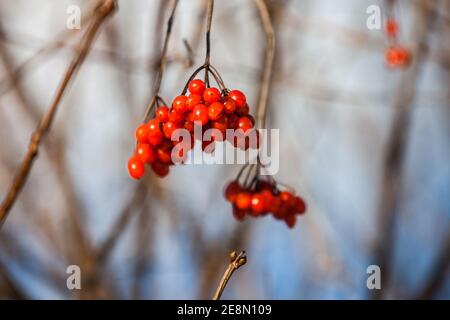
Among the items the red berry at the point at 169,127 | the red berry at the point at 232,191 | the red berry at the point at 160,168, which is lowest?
the red berry at the point at 232,191

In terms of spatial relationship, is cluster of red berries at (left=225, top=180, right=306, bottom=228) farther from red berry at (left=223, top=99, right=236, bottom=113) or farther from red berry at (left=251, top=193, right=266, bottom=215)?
red berry at (left=223, top=99, right=236, bottom=113)

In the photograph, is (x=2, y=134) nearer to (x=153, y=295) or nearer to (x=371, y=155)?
(x=153, y=295)

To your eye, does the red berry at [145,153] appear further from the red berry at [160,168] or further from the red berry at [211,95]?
the red berry at [211,95]

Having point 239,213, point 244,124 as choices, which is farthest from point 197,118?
point 239,213

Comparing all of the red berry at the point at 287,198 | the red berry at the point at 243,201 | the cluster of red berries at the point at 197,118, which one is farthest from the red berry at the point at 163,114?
the red berry at the point at 287,198

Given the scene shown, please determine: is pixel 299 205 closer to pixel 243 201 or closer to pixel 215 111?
pixel 243 201

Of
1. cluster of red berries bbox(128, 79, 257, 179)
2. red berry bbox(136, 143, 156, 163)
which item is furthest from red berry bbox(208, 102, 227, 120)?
red berry bbox(136, 143, 156, 163)
